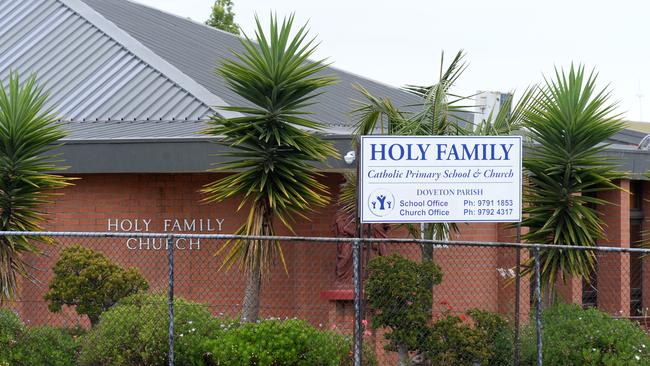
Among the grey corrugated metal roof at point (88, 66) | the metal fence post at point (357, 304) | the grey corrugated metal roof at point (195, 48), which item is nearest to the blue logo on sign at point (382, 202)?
the metal fence post at point (357, 304)

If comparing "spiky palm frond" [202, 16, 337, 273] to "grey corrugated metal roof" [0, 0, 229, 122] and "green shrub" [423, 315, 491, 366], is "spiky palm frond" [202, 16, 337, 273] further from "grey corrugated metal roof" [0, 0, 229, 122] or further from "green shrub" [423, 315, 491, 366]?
"grey corrugated metal roof" [0, 0, 229, 122]

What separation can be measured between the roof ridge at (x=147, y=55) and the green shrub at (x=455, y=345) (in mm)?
6331

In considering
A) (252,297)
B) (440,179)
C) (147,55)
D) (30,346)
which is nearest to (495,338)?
(440,179)

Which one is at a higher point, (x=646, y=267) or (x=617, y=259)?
(x=617, y=259)

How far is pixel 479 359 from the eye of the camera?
11445 millimetres

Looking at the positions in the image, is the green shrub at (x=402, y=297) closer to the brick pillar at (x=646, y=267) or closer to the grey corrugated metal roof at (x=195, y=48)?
the grey corrugated metal roof at (x=195, y=48)

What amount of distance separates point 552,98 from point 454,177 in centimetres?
246

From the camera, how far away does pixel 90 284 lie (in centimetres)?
→ 1303

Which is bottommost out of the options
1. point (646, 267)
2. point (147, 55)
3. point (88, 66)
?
point (646, 267)

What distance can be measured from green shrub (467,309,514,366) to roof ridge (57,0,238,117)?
6.42m

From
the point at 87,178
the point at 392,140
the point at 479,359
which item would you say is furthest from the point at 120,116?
the point at 479,359

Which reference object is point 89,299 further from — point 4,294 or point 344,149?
point 344,149

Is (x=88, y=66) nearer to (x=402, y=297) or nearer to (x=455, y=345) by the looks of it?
(x=402, y=297)

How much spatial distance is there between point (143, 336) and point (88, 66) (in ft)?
29.7
